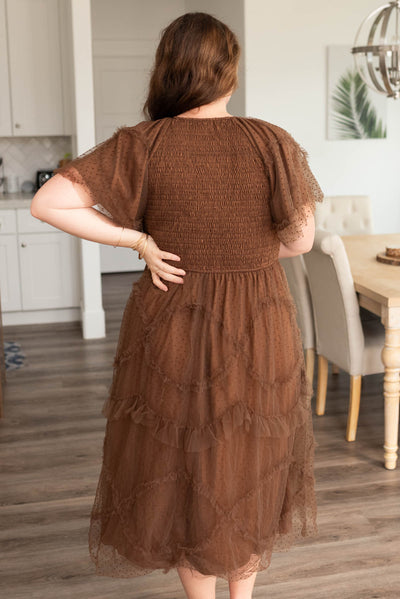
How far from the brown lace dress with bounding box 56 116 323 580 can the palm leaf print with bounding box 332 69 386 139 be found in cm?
471

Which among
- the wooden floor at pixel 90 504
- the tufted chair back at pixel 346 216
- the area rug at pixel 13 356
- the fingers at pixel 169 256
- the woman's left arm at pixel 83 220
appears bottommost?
the wooden floor at pixel 90 504

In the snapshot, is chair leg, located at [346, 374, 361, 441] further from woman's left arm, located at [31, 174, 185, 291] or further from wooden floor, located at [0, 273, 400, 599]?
woman's left arm, located at [31, 174, 185, 291]

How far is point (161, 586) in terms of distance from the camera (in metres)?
2.28

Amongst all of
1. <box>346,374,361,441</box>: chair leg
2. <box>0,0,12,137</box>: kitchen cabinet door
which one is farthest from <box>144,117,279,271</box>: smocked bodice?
<box>0,0,12,137</box>: kitchen cabinet door

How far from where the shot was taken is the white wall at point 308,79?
5.79 metres

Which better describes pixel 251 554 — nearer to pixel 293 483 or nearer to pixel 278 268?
pixel 293 483

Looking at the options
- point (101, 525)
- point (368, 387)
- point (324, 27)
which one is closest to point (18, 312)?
point (368, 387)

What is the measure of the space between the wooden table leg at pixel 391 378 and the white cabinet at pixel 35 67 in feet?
10.8

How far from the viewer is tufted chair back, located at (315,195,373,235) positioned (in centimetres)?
470

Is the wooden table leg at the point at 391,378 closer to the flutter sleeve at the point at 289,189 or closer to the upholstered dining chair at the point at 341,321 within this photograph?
the upholstered dining chair at the point at 341,321

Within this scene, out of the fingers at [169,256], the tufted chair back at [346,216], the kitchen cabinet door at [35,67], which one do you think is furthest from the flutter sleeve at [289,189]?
the kitchen cabinet door at [35,67]

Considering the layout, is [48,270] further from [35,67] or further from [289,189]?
[289,189]

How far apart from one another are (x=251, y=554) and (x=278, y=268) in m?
0.72

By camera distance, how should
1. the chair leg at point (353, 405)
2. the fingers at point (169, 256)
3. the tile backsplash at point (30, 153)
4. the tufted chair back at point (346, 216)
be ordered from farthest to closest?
the tile backsplash at point (30, 153), the tufted chair back at point (346, 216), the chair leg at point (353, 405), the fingers at point (169, 256)
